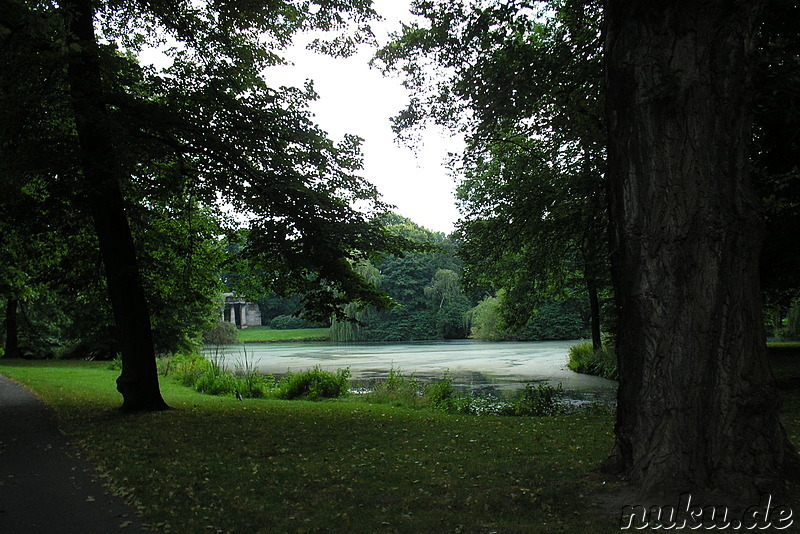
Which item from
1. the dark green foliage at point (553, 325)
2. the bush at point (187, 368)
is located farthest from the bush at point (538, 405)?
the dark green foliage at point (553, 325)

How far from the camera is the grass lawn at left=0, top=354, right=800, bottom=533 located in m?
4.52

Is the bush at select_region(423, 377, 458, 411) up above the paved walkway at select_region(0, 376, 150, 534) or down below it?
below

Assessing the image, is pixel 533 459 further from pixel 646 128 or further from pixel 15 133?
pixel 15 133

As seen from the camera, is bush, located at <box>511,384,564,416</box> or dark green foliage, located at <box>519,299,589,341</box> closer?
bush, located at <box>511,384,564,416</box>

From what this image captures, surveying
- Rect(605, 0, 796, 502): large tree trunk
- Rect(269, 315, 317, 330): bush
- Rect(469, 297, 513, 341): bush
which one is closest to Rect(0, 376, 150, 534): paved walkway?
Rect(605, 0, 796, 502): large tree trunk

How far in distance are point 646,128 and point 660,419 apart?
87.9 inches

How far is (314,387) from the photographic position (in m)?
15.8

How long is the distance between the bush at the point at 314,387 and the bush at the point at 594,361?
8707mm

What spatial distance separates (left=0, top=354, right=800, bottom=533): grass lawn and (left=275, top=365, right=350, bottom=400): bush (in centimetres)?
496

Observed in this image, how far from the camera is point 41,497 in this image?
549 cm

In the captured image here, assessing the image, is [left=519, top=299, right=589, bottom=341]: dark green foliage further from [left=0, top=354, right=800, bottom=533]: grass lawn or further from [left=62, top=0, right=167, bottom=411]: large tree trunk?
[left=62, top=0, right=167, bottom=411]: large tree trunk

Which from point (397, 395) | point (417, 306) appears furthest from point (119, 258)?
point (417, 306)

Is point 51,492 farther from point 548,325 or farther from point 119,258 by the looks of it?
point 548,325

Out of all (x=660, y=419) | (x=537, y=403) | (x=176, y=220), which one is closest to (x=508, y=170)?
(x=537, y=403)
